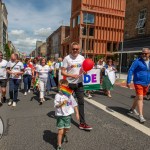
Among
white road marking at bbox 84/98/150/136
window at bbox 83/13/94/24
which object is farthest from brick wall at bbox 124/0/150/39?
window at bbox 83/13/94/24

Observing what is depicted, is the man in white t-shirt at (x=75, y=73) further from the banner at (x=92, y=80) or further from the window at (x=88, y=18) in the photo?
the window at (x=88, y=18)

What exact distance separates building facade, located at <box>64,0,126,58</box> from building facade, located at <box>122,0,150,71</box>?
2675cm

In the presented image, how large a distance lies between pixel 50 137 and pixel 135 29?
30.6 m

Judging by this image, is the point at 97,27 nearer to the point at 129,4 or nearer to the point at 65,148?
the point at 129,4

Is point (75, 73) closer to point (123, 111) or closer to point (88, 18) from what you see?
point (123, 111)

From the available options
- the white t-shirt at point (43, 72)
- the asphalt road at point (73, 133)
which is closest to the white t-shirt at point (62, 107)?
the asphalt road at point (73, 133)

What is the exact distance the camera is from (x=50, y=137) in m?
5.00

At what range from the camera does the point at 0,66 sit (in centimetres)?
833

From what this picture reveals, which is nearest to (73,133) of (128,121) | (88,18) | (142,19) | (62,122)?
(62,122)

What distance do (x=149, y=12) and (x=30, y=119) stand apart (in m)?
27.4

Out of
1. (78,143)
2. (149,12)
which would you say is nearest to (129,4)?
(149,12)

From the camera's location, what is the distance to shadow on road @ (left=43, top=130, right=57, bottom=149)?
4672 millimetres

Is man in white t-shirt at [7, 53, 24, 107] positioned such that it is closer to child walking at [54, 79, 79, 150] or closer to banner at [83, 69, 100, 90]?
banner at [83, 69, 100, 90]

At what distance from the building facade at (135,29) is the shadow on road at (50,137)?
25005mm
